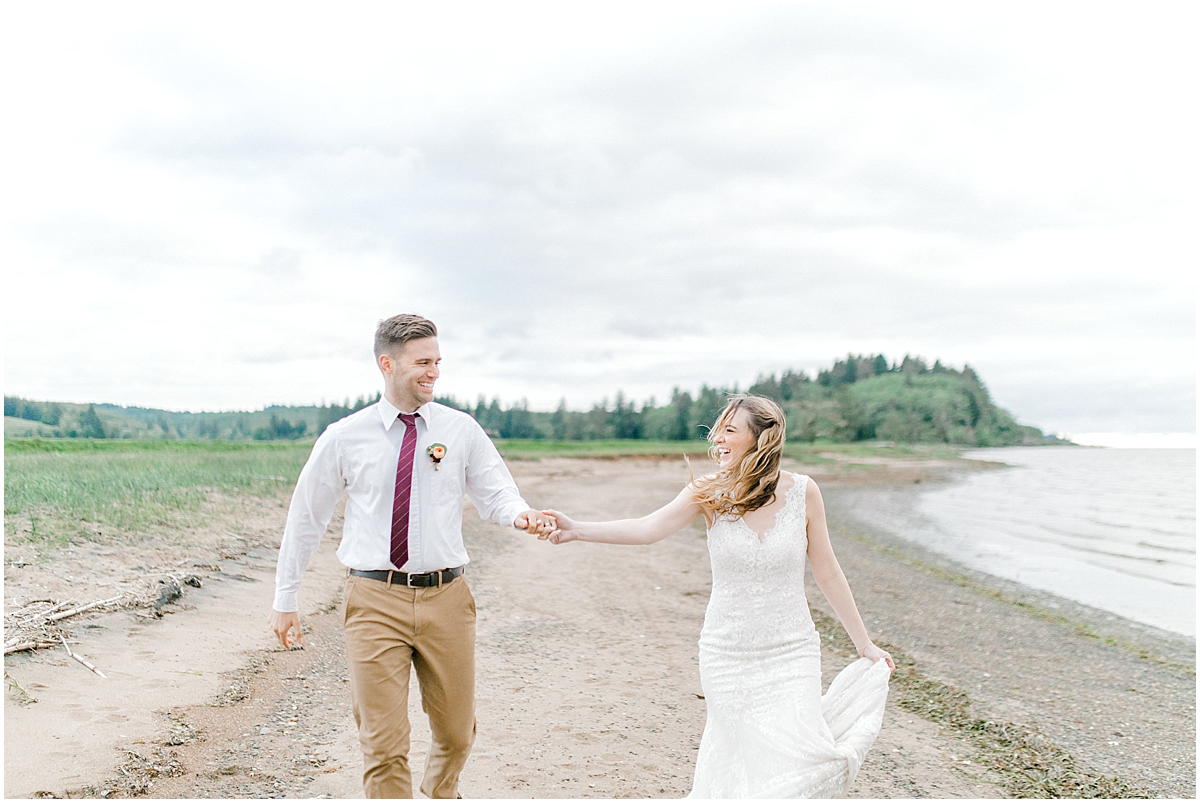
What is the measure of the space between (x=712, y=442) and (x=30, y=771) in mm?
4769

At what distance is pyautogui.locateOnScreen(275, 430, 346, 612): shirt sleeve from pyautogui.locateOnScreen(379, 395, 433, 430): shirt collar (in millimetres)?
262

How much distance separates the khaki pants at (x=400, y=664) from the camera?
4.14m

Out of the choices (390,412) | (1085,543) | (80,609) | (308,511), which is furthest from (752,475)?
(1085,543)

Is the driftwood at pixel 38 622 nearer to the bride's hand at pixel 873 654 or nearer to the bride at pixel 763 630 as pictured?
the bride at pixel 763 630

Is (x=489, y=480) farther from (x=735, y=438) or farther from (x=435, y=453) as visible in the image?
(x=735, y=438)

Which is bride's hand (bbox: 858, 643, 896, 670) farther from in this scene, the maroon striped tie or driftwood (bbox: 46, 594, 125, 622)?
driftwood (bbox: 46, 594, 125, 622)

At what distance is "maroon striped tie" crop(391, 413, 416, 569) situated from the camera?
166 inches

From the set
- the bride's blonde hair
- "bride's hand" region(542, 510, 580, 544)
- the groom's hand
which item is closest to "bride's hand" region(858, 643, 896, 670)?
the bride's blonde hair

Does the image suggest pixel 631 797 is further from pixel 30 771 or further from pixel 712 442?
pixel 30 771

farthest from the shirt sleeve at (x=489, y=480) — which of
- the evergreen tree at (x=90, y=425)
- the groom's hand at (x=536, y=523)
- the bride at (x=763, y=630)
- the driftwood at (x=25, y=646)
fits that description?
the evergreen tree at (x=90, y=425)

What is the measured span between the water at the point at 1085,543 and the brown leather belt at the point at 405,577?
1406cm

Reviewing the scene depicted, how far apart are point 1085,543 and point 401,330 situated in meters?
25.9

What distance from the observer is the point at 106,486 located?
1532 centimetres

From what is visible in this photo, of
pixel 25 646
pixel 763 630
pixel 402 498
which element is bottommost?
pixel 25 646
